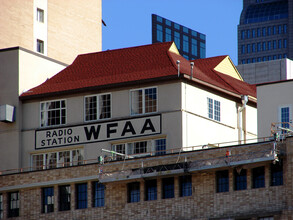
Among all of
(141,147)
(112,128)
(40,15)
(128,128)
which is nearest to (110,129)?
(112,128)

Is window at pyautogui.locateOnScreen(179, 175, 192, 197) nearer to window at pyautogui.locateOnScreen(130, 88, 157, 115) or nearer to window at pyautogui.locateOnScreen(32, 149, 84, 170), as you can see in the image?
window at pyautogui.locateOnScreen(130, 88, 157, 115)

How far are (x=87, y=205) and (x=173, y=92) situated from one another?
9510 millimetres

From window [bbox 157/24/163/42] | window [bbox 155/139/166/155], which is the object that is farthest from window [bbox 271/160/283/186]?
window [bbox 157/24/163/42]

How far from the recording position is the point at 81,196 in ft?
182

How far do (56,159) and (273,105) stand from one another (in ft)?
49.1

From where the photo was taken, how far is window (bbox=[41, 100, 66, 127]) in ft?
204

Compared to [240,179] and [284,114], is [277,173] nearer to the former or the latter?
[240,179]

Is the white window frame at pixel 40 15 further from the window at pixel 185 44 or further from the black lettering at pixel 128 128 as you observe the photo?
the window at pixel 185 44

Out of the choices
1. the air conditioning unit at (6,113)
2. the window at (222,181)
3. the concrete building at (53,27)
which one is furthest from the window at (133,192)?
the concrete building at (53,27)

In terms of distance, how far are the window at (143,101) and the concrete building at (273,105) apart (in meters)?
6.89

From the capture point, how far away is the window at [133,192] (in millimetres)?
53438

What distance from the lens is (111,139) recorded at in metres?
60.0

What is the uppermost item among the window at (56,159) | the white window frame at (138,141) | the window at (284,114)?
the window at (284,114)

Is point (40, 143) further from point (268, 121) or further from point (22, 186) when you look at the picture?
point (268, 121)
